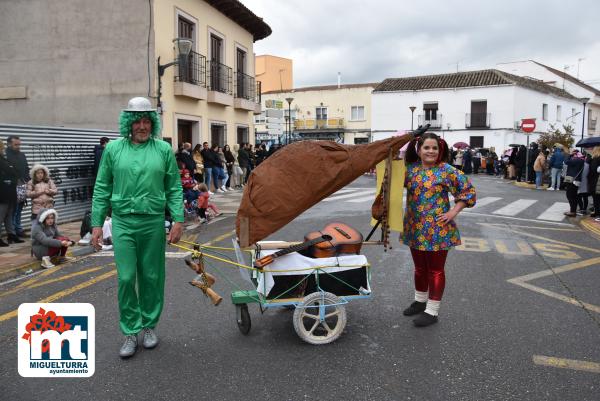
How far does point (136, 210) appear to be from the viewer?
12.6 feet

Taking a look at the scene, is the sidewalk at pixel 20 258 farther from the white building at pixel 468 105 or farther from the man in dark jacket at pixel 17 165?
the white building at pixel 468 105

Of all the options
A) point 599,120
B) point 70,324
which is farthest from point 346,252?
point 599,120

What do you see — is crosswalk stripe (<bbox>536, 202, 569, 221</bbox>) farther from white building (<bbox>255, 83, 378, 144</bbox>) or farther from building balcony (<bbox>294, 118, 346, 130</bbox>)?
building balcony (<bbox>294, 118, 346, 130</bbox>)

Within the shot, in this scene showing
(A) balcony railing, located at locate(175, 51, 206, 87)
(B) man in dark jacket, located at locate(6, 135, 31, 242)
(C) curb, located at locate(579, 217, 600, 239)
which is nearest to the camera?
(B) man in dark jacket, located at locate(6, 135, 31, 242)

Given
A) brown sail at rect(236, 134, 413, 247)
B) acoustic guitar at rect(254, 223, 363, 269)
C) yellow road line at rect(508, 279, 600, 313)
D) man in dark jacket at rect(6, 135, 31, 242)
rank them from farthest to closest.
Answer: man in dark jacket at rect(6, 135, 31, 242)
yellow road line at rect(508, 279, 600, 313)
acoustic guitar at rect(254, 223, 363, 269)
brown sail at rect(236, 134, 413, 247)

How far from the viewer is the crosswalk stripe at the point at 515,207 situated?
12.6m

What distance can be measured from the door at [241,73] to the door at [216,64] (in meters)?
1.58

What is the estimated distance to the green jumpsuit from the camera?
385 centimetres

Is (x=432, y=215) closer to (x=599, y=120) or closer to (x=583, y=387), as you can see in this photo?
(x=583, y=387)

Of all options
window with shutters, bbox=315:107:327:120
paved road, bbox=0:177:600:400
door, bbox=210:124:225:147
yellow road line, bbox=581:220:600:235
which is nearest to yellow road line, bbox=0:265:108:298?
paved road, bbox=0:177:600:400

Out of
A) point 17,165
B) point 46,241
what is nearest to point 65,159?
point 17,165

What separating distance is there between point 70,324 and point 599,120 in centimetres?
6927

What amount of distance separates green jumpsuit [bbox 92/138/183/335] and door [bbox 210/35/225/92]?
48.9 ft

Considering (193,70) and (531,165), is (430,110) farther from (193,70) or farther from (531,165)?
(193,70)
